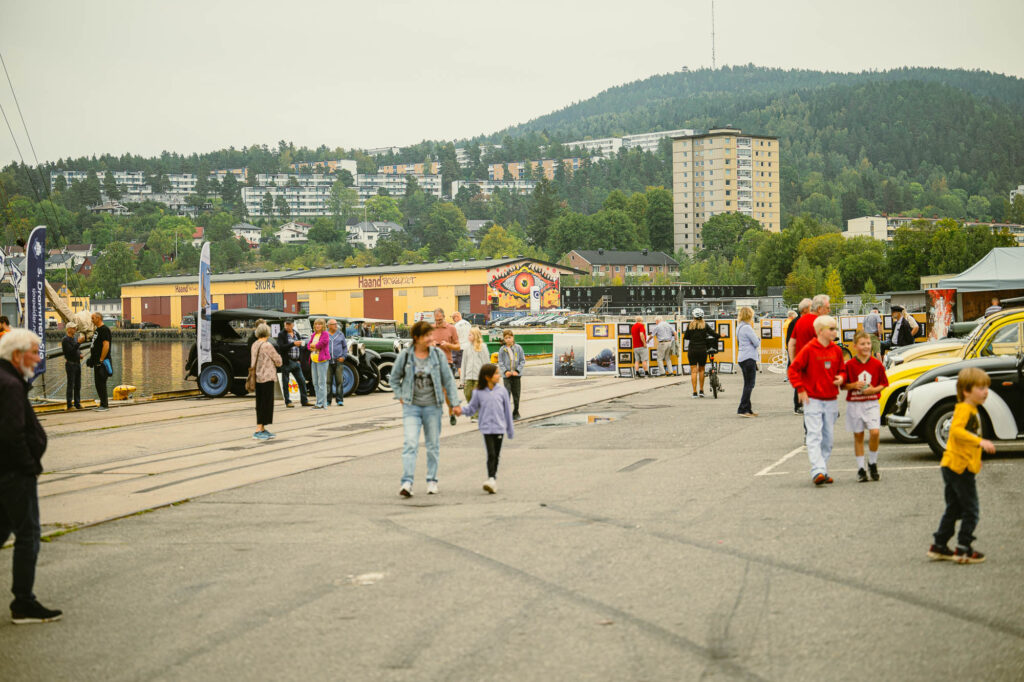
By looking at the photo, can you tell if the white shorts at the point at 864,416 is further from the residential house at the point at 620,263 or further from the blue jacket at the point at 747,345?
the residential house at the point at 620,263

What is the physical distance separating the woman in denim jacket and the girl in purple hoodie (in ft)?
0.88

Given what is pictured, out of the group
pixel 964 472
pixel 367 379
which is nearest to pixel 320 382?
pixel 367 379

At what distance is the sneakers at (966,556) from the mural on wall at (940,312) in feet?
102

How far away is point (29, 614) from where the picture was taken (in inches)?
257

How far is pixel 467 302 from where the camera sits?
10650 centimetres

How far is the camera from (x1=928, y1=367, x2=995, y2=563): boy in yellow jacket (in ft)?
24.1

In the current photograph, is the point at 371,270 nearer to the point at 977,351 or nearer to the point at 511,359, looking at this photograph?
the point at 511,359

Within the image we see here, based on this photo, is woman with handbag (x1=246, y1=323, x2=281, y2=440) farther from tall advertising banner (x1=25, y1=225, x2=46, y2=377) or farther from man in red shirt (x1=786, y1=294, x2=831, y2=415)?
man in red shirt (x1=786, y1=294, x2=831, y2=415)

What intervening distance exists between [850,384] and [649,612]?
18.2 feet

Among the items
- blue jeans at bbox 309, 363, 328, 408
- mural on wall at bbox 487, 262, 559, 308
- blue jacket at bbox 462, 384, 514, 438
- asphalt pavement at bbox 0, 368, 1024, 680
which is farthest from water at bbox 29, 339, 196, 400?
mural on wall at bbox 487, 262, 559, 308

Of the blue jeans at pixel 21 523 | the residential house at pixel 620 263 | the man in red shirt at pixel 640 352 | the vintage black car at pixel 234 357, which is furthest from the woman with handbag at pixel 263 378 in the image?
the residential house at pixel 620 263

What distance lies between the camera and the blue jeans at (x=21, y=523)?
21.3ft

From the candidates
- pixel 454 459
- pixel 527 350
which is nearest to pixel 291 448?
pixel 454 459

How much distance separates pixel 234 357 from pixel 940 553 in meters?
21.7
